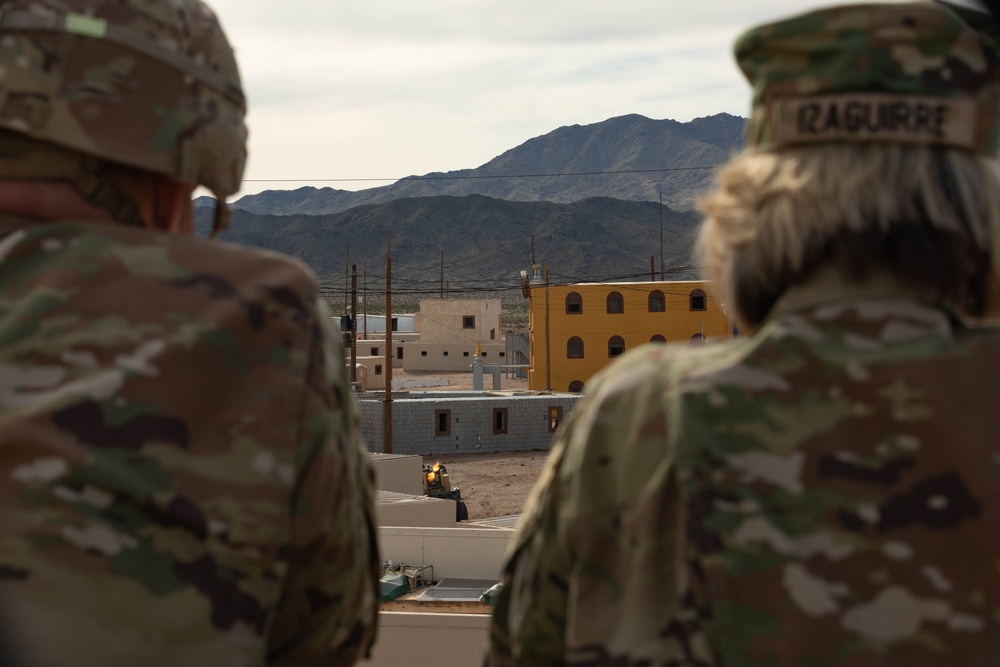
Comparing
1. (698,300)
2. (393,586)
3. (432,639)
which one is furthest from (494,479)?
(432,639)

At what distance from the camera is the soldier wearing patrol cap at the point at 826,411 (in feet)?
5.64

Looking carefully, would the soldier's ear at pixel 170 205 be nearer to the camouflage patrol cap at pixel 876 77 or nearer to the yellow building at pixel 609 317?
the camouflage patrol cap at pixel 876 77

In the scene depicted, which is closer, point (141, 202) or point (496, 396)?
point (141, 202)

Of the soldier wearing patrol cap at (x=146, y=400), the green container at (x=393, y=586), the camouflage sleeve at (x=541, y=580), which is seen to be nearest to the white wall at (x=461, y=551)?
the green container at (x=393, y=586)

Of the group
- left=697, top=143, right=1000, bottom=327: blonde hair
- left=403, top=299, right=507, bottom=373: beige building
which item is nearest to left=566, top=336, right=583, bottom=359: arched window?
left=403, top=299, right=507, bottom=373: beige building

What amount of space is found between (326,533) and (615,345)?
4767 cm

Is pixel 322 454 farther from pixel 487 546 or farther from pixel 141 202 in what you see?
pixel 487 546

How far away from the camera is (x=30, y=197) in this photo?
6.48 ft

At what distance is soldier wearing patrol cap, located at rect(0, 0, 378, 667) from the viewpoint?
67.5 inches

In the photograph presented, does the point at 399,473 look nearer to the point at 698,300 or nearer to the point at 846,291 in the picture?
the point at 846,291

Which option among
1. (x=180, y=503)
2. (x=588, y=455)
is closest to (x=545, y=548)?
(x=588, y=455)

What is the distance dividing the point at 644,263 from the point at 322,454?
567 feet

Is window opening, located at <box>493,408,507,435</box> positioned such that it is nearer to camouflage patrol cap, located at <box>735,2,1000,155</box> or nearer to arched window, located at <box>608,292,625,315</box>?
arched window, located at <box>608,292,625,315</box>

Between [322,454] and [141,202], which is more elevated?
[141,202]
